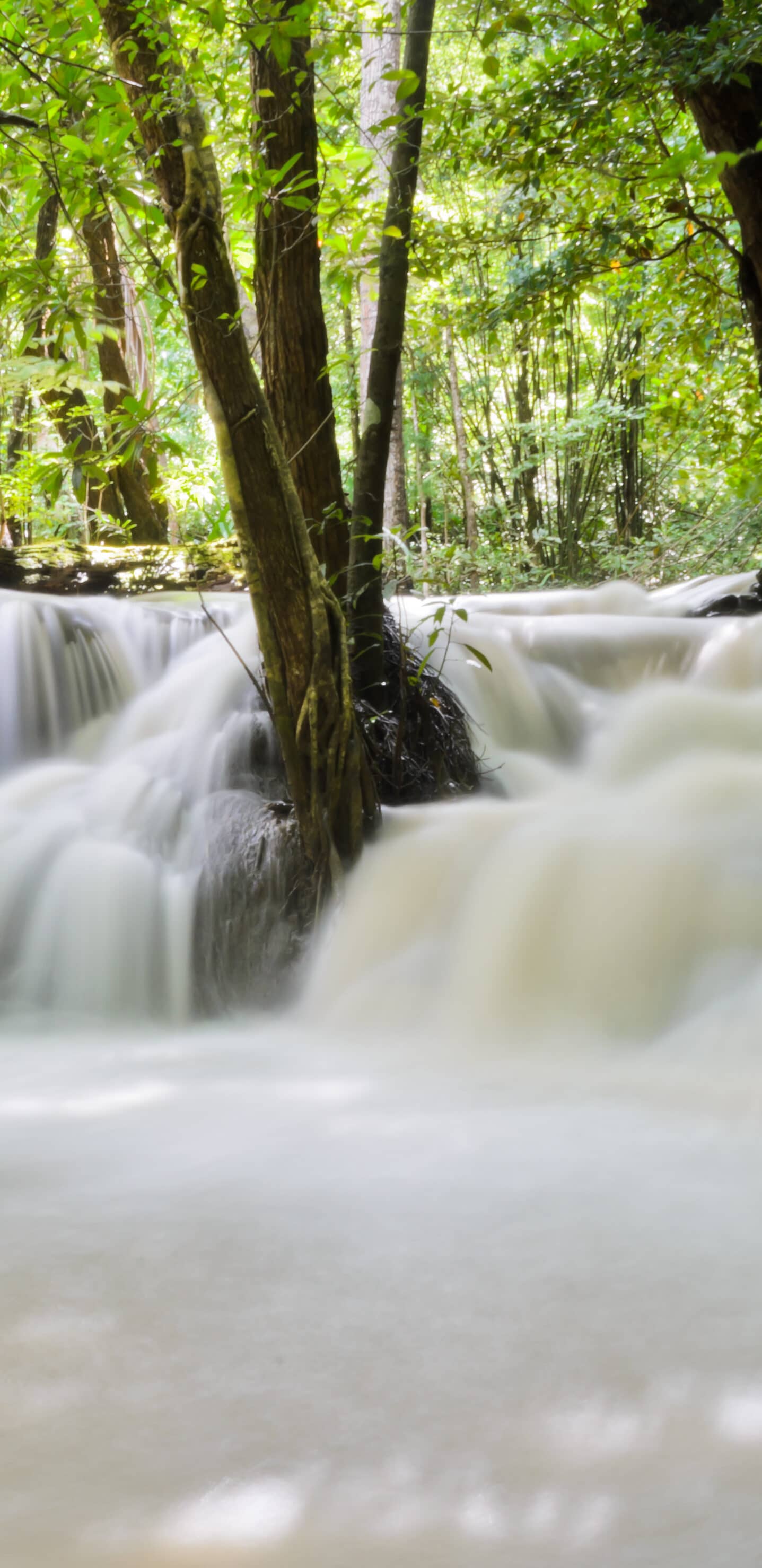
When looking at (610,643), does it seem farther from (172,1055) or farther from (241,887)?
(172,1055)

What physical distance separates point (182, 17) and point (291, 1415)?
3.07 m

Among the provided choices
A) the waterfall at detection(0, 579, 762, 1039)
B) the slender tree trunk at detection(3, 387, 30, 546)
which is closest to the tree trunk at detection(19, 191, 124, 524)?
the slender tree trunk at detection(3, 387, 30, 546)

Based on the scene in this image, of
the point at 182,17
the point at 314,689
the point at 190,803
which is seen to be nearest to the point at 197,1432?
the point at 314,689

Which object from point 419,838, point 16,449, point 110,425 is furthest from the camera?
point 16,449

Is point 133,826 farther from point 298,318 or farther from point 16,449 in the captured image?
point 16,449

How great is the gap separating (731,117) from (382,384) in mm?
1560

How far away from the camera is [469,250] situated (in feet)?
19.7

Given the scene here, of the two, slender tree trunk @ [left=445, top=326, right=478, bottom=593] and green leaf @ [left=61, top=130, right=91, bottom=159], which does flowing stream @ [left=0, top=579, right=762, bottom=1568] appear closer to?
green leaf @ [left=61, top=130, right=91, bottom=159]

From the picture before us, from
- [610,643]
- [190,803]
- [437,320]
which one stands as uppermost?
[437,320]

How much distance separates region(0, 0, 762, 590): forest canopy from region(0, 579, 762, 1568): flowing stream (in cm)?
93

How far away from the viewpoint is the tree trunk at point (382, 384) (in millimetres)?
3443

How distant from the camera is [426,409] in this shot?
11.6m

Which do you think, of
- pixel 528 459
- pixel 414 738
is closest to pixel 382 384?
pixel 414 738

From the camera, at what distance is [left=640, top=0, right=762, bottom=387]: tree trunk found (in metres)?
3.68
